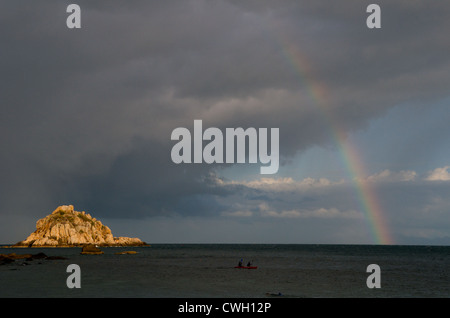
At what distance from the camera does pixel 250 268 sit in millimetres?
83000

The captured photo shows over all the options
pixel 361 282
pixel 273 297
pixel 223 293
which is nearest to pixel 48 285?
pixel 223 293

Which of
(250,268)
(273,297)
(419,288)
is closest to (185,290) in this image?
(273,297)

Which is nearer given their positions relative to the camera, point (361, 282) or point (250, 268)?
point (361, 282)
